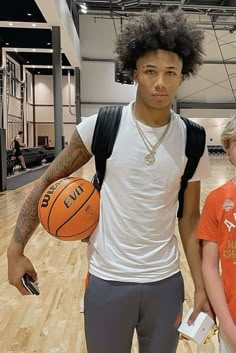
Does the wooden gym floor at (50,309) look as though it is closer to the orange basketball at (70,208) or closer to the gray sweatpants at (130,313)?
the gray sweatpants at (130,313)

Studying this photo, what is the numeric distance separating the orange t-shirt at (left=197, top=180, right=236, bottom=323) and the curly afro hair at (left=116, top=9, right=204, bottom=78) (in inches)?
16.2

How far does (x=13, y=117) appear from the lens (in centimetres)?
2286

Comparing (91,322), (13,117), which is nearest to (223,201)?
(91,322)

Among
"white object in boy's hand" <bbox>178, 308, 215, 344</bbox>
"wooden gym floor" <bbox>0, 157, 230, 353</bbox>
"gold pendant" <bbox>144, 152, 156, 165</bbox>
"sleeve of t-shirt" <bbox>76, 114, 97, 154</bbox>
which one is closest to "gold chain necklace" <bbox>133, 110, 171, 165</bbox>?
"gold pendant" <bbox>144, 152, 156, 165</bbox>

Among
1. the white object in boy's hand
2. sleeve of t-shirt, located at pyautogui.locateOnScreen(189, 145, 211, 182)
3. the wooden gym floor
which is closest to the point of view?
the white object in boy's hand

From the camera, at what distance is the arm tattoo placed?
1.39 meters

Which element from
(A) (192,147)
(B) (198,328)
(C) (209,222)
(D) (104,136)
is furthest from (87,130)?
(B) (198,328)

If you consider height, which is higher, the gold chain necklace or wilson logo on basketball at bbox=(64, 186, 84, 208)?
the gold chain necklace

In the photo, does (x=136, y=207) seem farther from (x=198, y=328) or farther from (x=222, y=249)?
(x=198, y=328)

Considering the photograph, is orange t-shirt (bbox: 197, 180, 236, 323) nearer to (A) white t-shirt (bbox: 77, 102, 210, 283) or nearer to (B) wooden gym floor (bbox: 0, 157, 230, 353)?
(A) white t-shirt (bbox: 77, 102, 210, 283)

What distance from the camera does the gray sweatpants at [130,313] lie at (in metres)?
1.27

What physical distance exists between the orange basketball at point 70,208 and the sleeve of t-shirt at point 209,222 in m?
0.33

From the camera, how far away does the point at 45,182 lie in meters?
1.43

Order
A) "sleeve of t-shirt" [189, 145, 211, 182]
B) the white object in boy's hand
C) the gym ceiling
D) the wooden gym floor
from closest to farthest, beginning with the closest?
the white object in boy's hand
"sleeve of t-shirt" [189, 145, 211, 182]
the wooden gym floor
the gym ceiling
